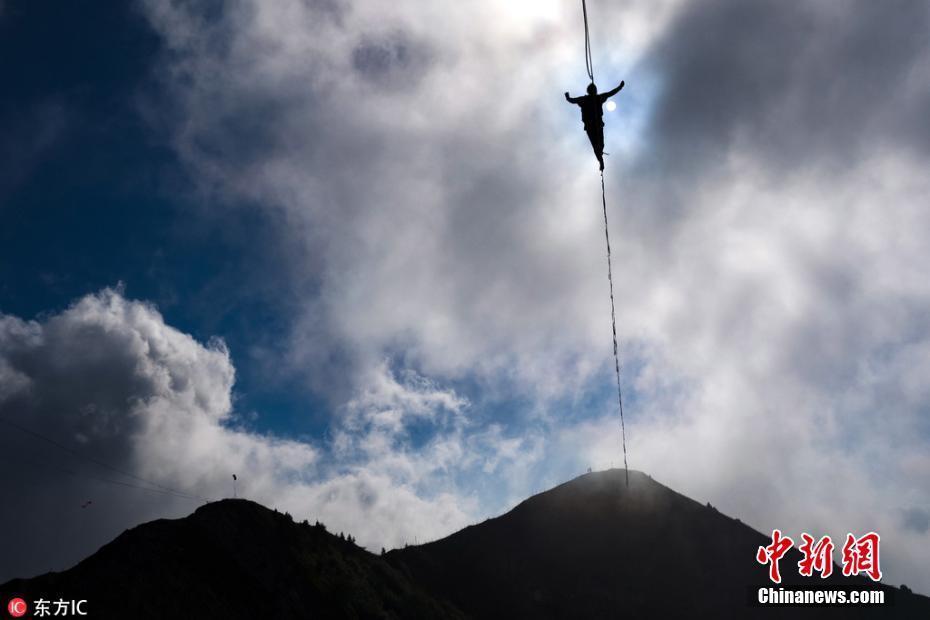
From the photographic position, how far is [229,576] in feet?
177

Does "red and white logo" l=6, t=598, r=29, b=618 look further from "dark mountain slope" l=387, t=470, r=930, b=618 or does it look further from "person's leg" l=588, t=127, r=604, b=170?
"dark mountain slope" l=387, t=470, r=930, b=618

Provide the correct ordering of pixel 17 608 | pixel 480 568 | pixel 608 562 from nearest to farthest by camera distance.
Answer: pixel 17 608 < pixel 480 568 < pixel 608 562

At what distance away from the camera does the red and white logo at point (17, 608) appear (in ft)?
140

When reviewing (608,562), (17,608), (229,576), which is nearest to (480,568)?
(608,562)

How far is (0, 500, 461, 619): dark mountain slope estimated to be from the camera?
4678 centimetres

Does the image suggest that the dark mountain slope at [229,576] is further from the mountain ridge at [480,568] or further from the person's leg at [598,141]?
the person's leg at [598,141]

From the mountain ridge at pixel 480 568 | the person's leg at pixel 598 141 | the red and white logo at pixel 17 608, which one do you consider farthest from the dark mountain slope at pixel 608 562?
the person's leg at pixel 598 141

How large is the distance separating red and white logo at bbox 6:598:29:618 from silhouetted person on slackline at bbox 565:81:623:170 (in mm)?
46321

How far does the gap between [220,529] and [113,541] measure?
28.4ft

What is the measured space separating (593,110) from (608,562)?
9723 centimetres

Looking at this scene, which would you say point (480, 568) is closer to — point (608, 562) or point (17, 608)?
point (608, 562)

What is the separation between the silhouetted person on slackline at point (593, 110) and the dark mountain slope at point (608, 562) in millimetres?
73971

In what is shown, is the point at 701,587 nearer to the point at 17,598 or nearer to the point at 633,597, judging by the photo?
the point at 633,597

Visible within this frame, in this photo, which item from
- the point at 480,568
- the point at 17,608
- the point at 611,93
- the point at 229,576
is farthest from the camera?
the point at 480,568
